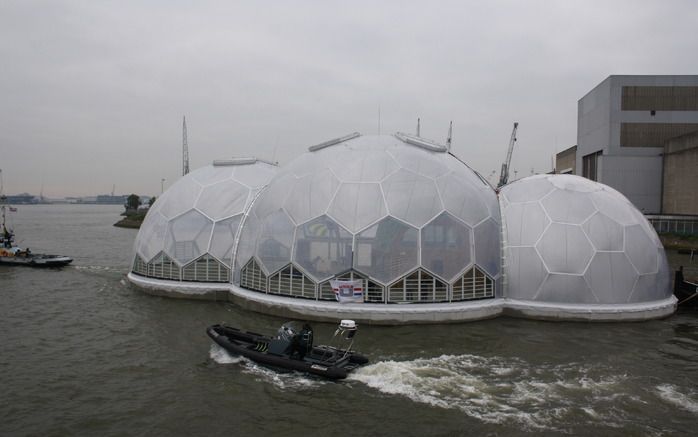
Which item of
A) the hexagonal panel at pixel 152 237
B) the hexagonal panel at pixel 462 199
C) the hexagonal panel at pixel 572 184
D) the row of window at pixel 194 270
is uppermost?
the hexagonal panel at pixel 572 184

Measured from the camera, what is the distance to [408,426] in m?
10.4

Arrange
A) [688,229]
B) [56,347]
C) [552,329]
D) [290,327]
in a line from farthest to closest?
[688,229], [552,329], [56,347], [290,327]

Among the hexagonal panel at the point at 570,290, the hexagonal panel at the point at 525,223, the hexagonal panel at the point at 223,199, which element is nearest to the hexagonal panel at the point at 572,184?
the hexagonal panel at the point at 525,223

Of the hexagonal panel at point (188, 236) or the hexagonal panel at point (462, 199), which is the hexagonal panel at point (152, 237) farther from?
the hexagonal panel at point (462, 199)

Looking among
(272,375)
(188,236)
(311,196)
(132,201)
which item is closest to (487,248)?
(311,196)

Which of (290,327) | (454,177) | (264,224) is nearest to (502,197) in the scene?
(454,177)

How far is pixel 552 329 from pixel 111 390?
1447 centimetres

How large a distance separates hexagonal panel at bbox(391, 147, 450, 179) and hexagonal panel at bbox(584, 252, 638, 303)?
22.7 feet

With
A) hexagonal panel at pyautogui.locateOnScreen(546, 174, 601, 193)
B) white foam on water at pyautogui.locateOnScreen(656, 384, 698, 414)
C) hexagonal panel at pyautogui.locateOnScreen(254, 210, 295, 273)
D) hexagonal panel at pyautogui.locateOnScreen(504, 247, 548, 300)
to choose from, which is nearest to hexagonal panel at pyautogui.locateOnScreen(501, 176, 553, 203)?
hexagonal panel at pyautogui.locateOnScreen(546, 174, 601, 193)

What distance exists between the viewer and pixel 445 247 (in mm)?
18266

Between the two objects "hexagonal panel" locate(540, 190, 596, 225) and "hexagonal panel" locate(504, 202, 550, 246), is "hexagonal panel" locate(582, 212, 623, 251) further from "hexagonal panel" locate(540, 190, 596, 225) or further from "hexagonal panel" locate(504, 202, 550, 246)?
"hexagonal panel" locate(504, 202, 550, 246)

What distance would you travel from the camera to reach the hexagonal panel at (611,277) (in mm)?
18297

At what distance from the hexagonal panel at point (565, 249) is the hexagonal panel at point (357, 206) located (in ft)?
21.5

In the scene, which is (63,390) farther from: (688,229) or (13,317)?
(688,229)
